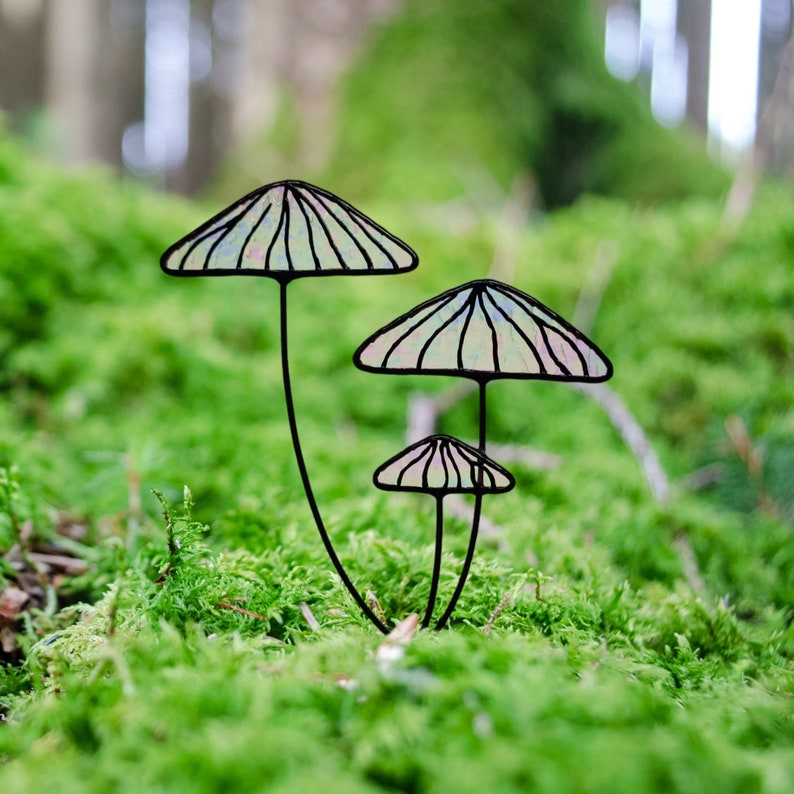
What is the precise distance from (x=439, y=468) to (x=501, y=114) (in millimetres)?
4337

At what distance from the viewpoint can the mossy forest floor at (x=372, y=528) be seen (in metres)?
0.79

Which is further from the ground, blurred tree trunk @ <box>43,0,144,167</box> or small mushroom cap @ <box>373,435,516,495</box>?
blurred tree trunk @ <box>43,0,144,167</box>

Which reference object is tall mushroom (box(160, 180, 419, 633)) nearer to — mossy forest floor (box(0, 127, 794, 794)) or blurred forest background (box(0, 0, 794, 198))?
mossy forest floor (box(0, 127, 794, 794))

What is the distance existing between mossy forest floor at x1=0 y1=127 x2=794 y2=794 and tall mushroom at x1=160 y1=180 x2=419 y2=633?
422 millimetres

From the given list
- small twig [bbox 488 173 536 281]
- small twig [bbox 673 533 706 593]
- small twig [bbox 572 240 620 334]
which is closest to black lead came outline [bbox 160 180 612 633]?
small twig [bbox 673 533 706 593]

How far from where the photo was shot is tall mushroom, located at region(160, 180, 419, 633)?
1.05 meters

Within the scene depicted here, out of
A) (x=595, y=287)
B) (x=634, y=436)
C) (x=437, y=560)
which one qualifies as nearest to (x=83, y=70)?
(x=595, y=287)

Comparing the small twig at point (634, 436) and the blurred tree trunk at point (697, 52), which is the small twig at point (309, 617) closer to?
the small twig at point (634, 436)

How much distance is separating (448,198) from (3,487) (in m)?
3.39

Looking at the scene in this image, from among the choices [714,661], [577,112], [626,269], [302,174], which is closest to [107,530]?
[714,661]

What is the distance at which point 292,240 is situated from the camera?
3.46 feet

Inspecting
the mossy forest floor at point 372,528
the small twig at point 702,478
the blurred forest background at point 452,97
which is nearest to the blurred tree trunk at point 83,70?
the blurred forest background at point 452,97

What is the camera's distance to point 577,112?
5.24 m

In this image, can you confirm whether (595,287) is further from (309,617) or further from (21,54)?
(21,54)
